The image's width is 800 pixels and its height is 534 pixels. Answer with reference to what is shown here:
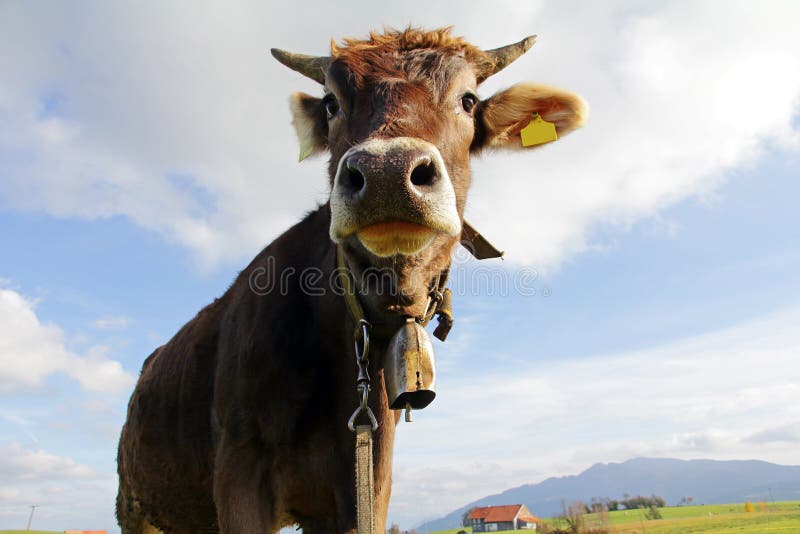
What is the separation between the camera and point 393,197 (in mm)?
2809

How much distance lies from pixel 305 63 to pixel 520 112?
199 centimetres

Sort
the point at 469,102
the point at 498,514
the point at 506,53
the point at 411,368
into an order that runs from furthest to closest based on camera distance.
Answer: the point at 498,514 → the point at 506,53 → the point at 469,102 → the point at 411,368

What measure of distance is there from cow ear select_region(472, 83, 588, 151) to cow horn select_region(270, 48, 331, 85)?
146 cm

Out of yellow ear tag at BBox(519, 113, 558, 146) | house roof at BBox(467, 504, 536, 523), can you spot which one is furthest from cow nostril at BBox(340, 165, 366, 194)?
house roof at BBox(467, 504, 536, 523)

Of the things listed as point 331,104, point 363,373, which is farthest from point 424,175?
point 331,104

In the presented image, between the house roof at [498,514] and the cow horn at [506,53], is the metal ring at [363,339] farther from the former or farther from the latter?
the house roof at [498,514]

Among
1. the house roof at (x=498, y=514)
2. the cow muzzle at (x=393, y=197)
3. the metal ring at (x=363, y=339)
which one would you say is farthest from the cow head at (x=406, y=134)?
the house roof at (x=498, y=514)

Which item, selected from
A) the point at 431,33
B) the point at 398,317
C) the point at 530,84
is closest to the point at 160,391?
the point at 398,317

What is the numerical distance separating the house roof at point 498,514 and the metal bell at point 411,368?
147056 millimetres

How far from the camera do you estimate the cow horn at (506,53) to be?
16.1 feet

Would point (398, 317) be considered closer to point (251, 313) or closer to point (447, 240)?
point (447, 240)

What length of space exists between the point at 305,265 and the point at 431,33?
2163 millimetres

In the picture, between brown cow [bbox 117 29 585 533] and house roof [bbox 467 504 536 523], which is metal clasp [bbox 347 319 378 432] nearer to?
brown cow [bbox 117 29 585 533]

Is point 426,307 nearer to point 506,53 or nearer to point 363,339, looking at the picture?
point 363,339
